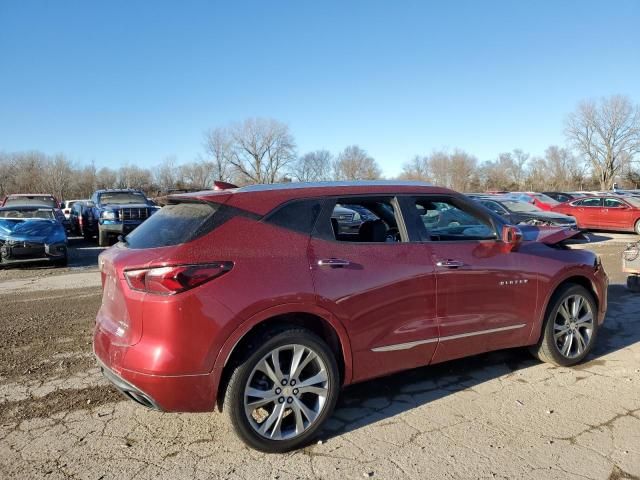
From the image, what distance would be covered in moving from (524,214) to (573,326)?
13791 mm

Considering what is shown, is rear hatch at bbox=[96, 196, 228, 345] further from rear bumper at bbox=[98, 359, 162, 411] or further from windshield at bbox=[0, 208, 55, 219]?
windshield at bbox=[0, 208, 55, 219]

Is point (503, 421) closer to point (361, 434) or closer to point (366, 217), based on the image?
point (361, 434)

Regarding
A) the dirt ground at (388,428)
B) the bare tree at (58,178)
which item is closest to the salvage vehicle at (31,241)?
the dirt ground at (388,428)

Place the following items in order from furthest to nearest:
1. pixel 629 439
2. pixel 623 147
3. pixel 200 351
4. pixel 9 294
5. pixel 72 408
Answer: pixel 623 147 → pixel 9 294 → pixel 72 408 → pixel 629 439 → pixel 200 351

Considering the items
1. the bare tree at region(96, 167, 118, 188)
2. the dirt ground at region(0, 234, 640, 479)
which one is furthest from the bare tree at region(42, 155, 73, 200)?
the dirt ground at region(0, 234, 640, 479)

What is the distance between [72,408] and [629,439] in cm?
402

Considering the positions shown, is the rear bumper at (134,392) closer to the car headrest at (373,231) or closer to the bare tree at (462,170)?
the car headrest at (373,231)

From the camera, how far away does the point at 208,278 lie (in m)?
3.01

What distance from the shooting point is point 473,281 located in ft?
13.0

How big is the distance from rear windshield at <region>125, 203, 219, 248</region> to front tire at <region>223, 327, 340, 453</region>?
843mm

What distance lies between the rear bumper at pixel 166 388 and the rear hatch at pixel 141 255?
187 mm

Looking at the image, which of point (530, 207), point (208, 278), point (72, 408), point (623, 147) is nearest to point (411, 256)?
point (208, 278)

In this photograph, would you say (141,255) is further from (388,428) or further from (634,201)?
(634,201)

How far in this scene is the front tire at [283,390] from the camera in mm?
3074
